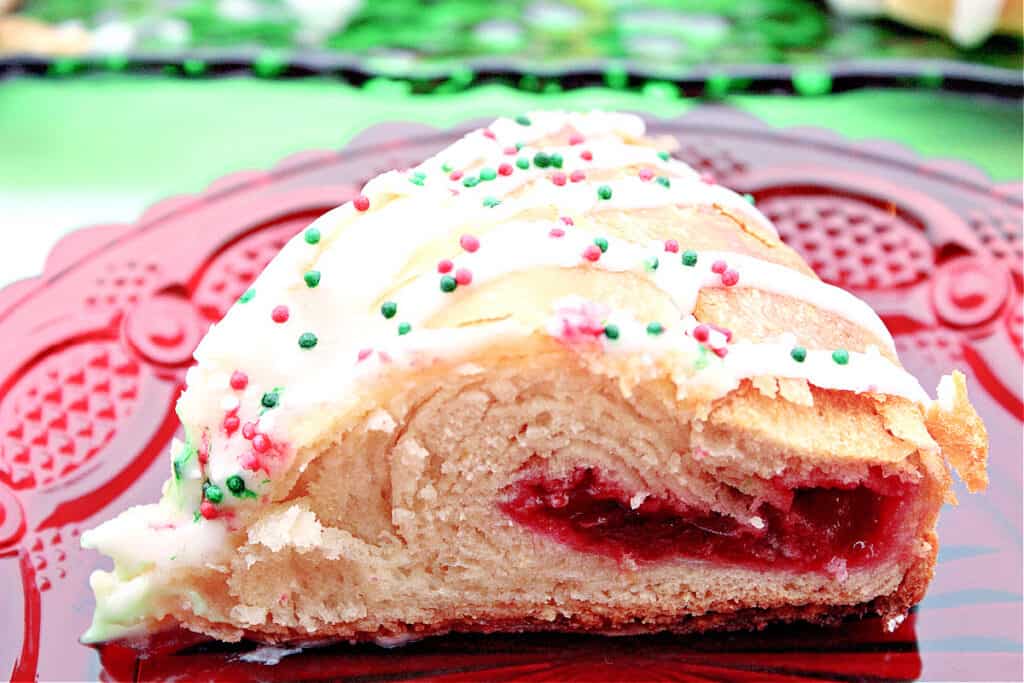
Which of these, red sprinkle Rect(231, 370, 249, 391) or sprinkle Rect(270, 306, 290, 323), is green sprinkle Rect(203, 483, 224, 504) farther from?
sprinkle Rect(270, 306, 290, 323)

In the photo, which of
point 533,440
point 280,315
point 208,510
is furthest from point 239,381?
point 533,440

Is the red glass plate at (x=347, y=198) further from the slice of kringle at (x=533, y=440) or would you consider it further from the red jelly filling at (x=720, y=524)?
the red jelly filling at (x=720, y=524)

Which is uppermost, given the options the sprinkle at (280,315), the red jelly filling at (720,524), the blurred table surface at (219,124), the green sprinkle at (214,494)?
the blurred table surface at (219,124)

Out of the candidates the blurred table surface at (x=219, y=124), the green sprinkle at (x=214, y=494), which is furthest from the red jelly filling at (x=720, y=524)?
the blurred table surface at (x=219, y=124)

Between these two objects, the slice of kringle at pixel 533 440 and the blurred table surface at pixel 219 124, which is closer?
the slice of kringle at pixel 533 440

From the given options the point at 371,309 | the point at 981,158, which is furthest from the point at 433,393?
the point at 981,158
